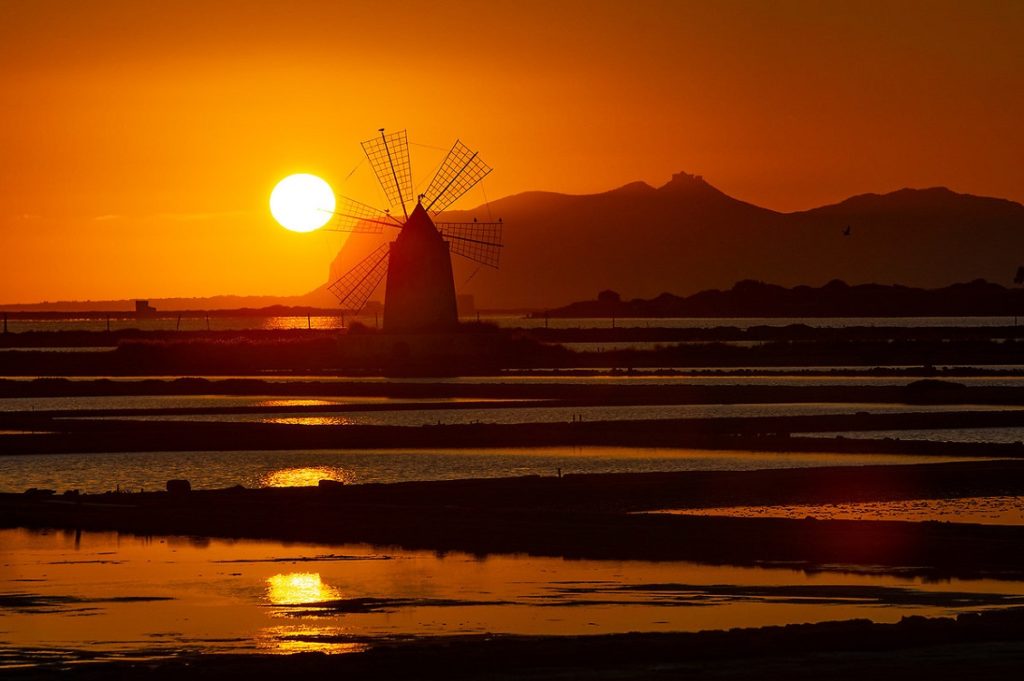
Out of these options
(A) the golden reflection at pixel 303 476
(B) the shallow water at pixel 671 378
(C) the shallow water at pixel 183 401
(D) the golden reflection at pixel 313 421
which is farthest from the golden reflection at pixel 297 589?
(B) the shallow water at pixel 671 378

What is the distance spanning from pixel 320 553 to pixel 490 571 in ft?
8.00

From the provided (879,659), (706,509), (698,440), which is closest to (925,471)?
(706,509)

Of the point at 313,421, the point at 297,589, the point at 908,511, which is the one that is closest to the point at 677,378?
the point at 313,421

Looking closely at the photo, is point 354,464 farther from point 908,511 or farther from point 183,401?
point 183,401

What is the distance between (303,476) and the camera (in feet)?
94.6

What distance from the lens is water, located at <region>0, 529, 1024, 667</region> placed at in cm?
1377

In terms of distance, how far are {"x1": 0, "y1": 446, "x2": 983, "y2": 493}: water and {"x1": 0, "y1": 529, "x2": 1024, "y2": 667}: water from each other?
9.11 meters

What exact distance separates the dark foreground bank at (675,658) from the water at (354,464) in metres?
14.9

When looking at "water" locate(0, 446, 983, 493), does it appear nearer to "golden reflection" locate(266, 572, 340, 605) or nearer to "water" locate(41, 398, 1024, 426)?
"water" locate(41, 398, 1024, 426)

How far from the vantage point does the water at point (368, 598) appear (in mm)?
13766

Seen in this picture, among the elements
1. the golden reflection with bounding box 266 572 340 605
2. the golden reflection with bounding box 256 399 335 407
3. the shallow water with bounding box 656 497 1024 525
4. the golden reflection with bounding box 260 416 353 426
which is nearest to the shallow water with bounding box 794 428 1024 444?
the golden reflection with bounding box 260 416 353 426

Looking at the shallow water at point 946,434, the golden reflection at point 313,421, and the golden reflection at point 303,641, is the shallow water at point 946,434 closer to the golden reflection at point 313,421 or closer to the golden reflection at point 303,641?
the golden reflection at point 313,421

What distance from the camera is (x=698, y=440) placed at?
3462cm

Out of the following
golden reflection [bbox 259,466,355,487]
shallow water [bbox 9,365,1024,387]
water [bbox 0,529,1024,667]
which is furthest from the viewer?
shallow water [bbox 9,365,1024,387]
